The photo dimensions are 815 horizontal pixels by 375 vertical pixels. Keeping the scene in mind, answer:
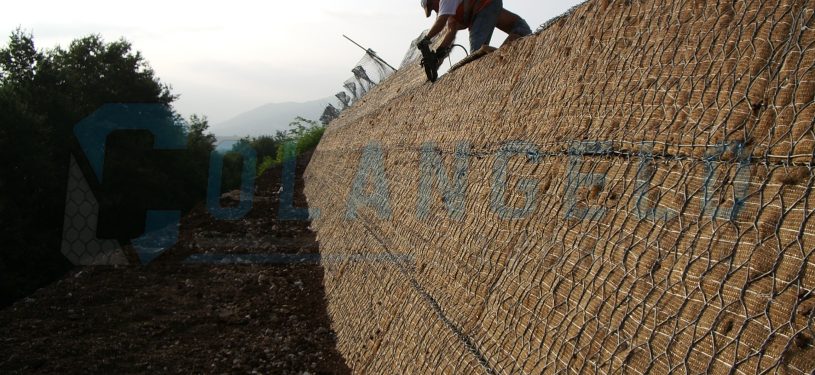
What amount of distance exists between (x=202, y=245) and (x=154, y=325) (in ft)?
10.3

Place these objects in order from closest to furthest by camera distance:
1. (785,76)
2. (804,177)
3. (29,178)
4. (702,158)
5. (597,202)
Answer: (804,177)
(785,76)
(702,158)
(597,202)
(29,178)

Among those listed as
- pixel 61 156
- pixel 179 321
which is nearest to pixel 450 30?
pixel 179 321

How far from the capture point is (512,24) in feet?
18.6

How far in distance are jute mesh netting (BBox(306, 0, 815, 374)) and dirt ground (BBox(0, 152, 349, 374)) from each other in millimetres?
987

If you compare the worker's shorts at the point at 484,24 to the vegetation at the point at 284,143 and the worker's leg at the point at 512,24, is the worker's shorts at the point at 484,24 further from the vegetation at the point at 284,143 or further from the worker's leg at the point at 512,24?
the vegetation at the point at 284,143

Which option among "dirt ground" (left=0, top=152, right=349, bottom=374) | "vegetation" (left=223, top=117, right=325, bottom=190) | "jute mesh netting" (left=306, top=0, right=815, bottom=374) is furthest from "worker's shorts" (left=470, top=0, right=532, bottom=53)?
"vegetation" (left=223, top=117, right=325, bottom=190)

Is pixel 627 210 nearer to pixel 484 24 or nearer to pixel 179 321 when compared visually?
pixel 484 24

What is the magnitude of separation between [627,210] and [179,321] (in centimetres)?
410

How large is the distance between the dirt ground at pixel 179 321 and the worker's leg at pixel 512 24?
114 inches

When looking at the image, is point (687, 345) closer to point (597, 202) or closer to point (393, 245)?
point (597, 202)

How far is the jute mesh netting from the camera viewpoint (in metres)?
1.35

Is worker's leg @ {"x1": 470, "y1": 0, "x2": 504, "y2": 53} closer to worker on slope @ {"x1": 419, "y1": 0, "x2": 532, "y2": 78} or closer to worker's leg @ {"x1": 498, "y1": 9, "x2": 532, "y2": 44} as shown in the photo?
worker on slope @ {"x1": 419, "y1": 0, "x2": 532, "y2": 78}

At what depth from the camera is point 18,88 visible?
60.3 feet

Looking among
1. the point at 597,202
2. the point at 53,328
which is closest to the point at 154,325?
the point at 53,328
